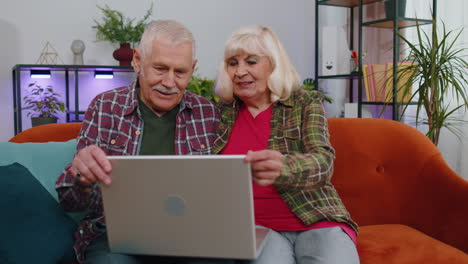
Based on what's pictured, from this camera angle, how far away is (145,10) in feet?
13.3

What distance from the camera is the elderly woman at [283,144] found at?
1341mm

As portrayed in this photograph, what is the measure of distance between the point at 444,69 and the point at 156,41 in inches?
80.4

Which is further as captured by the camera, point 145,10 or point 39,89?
point 145,10

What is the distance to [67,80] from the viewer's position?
3.86 m

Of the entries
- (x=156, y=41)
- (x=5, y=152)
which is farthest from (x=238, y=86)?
(x=5, y=152)

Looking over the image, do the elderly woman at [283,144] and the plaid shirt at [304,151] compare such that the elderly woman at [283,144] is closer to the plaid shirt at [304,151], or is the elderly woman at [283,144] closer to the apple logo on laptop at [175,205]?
the plaid shirt at [304,151]

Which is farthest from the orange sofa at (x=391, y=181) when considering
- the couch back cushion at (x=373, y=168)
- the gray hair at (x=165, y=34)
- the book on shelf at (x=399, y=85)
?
the book on shelf at (x=399, y=85)

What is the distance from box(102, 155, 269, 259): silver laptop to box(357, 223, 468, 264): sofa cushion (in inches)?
24.0

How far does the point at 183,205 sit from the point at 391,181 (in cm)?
106

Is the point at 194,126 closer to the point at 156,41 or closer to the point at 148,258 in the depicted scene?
the point at 156,41

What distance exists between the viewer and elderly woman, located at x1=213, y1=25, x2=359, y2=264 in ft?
4.40

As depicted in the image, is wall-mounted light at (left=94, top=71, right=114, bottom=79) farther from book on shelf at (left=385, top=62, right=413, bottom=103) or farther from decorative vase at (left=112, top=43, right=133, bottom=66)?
book on shelf at (left=385, top=62, right=413, bottom=103)

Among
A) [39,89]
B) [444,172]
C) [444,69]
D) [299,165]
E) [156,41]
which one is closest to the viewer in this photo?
[299,165]

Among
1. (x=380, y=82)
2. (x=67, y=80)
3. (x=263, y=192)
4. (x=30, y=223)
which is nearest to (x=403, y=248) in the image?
(x=263, y=192)
